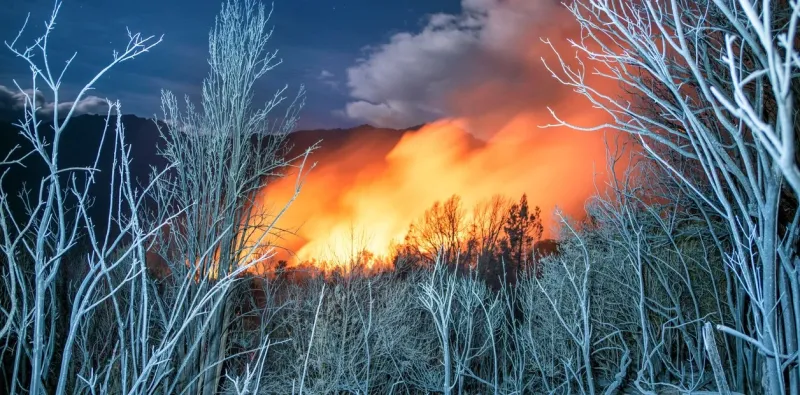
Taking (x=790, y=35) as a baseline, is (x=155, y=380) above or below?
below

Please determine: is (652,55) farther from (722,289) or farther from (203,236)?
(722,289)

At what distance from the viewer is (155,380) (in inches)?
123

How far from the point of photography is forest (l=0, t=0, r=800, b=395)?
3010 millimetres

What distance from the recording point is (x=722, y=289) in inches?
649

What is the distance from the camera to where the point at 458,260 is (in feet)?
27.5

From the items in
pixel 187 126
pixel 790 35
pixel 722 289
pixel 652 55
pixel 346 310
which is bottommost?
pixel 346 310

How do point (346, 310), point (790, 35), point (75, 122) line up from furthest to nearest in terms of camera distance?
point (75, 122)
point (346, 310)
point (790, 35)

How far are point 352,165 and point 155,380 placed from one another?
112 ft

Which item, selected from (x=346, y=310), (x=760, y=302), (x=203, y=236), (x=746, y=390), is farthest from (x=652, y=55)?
(x=346, y=310)

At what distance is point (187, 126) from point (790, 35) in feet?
41.0

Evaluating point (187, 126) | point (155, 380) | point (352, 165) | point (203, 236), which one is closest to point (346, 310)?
point (203, 236)

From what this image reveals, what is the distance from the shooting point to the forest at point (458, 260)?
3010mm

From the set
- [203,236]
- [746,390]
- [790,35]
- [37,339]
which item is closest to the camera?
[790,35]

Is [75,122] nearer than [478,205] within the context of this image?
Yes
